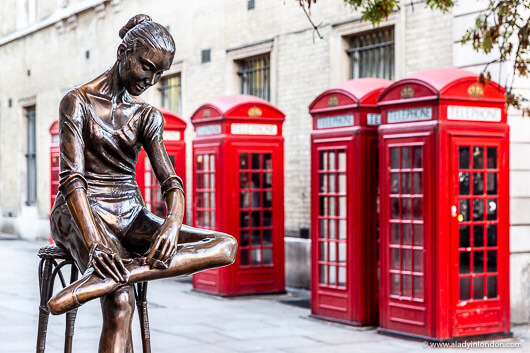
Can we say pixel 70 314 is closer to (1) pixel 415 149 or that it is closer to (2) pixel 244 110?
(1) pixel 415 149

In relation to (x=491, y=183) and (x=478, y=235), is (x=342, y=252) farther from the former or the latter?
(x=491, y=183)

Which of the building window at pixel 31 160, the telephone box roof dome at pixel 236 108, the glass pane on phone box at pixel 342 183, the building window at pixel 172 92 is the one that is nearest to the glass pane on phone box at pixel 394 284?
the glass pane on phone box at pixel 342 183

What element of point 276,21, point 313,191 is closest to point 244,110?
point 313,191

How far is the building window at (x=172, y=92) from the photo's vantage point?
17.2 metres

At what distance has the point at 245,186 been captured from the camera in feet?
39.0

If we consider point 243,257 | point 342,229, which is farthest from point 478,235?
point 243,257

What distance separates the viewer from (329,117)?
991 centimetres

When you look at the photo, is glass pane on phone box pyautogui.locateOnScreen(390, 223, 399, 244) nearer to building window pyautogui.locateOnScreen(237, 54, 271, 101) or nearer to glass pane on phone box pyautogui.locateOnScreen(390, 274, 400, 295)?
glass pane on phone box pyautogui.locateOnScreen(390, 274, 400, 295)

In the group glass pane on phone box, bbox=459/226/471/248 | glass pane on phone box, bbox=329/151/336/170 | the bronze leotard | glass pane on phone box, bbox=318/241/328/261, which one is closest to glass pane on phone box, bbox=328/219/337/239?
glass pane on phone box, bbox=318/241/328/261

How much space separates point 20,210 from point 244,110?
13461mm

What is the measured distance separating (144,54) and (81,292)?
1186 mm

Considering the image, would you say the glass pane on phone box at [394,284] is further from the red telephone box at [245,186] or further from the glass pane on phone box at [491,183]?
the red telephone box at [245,186]

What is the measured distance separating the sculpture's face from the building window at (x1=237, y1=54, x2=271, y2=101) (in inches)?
402

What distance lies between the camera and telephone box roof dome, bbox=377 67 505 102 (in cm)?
858
